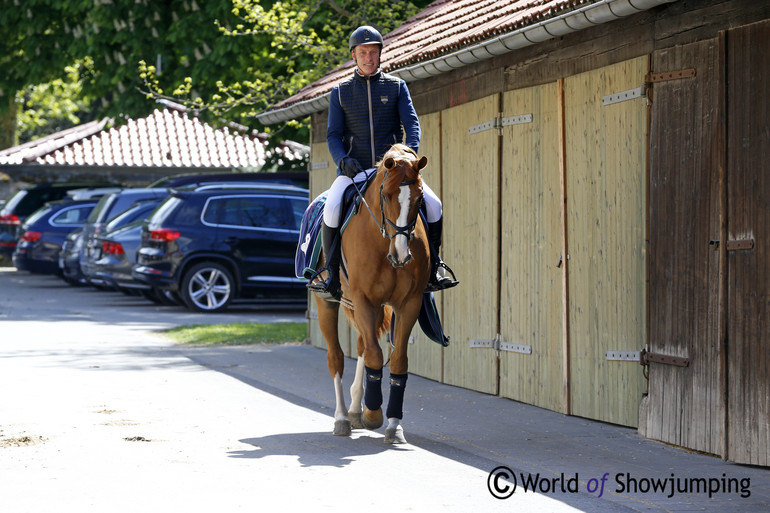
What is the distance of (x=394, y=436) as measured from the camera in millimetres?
9086

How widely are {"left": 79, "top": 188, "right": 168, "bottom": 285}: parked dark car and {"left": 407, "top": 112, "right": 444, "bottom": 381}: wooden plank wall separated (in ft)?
44.4

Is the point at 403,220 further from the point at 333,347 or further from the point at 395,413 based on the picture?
the point at 333,347

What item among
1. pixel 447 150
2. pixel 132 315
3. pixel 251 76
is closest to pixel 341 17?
pixel 251 76

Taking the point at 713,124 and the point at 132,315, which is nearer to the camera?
the point at 713,124

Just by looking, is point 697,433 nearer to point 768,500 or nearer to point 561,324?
point 768,500

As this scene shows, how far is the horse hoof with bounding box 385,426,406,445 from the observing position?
29.7 feet

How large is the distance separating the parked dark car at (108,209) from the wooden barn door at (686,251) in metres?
18.3

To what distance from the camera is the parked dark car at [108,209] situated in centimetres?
2649

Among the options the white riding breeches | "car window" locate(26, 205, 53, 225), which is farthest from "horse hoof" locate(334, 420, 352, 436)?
"car window" locate(26, 205, 53, 225)

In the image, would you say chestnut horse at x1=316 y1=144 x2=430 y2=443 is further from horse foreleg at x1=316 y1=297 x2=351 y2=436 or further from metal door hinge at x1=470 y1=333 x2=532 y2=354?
metal door hinge at x1=470 y1=333 x2=532 y2=354

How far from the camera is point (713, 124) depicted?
8.68 m

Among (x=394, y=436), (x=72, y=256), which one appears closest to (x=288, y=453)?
(x=394, y=436)

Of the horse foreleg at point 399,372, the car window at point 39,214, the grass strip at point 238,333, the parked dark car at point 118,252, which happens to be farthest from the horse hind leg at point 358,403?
Result: the car window at point 39,214

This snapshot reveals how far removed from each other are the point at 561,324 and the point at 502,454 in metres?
2.43
